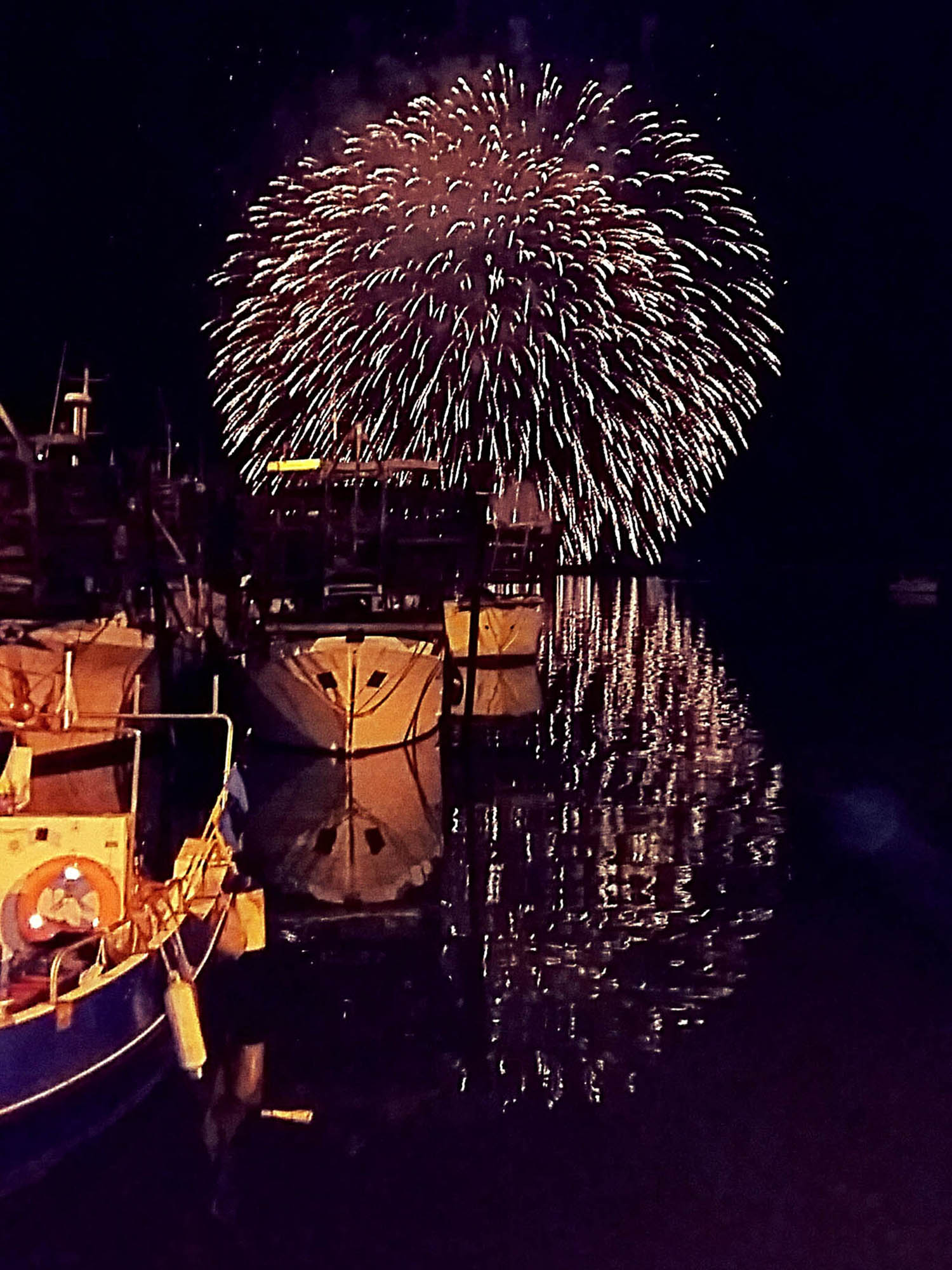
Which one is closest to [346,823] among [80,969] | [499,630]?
[80,969]

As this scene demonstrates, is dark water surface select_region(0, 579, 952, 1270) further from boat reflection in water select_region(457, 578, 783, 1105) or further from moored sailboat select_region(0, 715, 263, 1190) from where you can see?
moored sailboat select_region(0, 715, 263, 1190)

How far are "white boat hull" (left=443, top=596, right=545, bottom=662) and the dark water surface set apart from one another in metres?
12.7

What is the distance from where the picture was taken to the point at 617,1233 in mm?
15234

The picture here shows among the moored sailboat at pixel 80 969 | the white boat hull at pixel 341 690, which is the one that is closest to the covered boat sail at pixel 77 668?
the white boat hull at pixel 341 690

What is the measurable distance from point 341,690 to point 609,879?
51.0 feet

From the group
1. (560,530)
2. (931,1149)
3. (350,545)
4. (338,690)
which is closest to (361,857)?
(338,690)

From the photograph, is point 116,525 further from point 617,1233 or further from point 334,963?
point 617,1233

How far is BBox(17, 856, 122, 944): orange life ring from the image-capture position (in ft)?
61.0

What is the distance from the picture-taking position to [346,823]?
35188 mm

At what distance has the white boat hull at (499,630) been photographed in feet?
182

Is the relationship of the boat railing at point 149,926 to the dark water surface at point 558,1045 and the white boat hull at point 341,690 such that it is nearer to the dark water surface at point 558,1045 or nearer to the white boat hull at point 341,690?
the dark water surface at point 558,1045

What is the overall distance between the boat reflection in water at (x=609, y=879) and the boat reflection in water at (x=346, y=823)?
1125mm

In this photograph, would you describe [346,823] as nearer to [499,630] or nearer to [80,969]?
[80,969]

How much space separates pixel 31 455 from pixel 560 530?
1991 cm
